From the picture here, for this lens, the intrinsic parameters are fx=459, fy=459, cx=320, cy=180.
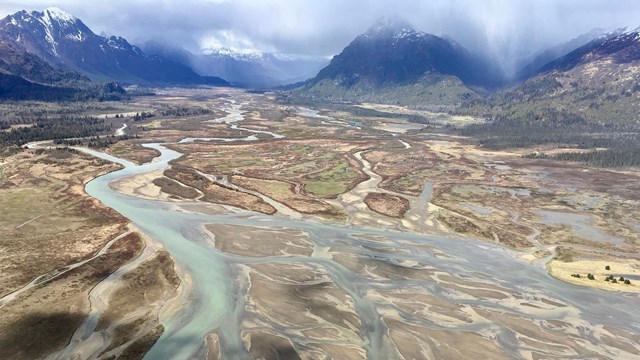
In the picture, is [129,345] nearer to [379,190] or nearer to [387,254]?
[387,254]

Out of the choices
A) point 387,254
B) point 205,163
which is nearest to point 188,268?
point 387,254

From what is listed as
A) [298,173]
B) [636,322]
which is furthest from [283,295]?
[298,173]

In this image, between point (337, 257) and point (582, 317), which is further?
point (337, 257)

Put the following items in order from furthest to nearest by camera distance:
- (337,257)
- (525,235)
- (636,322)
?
(525,235) → (337,257) → (636,322)

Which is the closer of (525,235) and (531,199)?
(525,235)

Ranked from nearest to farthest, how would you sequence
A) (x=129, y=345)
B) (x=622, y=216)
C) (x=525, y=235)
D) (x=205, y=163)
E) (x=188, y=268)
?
(x=129, y=345)
(x=188, y=268)
(x=525, y=235)
(x=622, y=216)
(x=205, y=163)

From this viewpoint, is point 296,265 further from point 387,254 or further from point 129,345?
point 129,345

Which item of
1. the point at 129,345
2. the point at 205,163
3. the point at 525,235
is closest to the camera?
the point at 129,345
